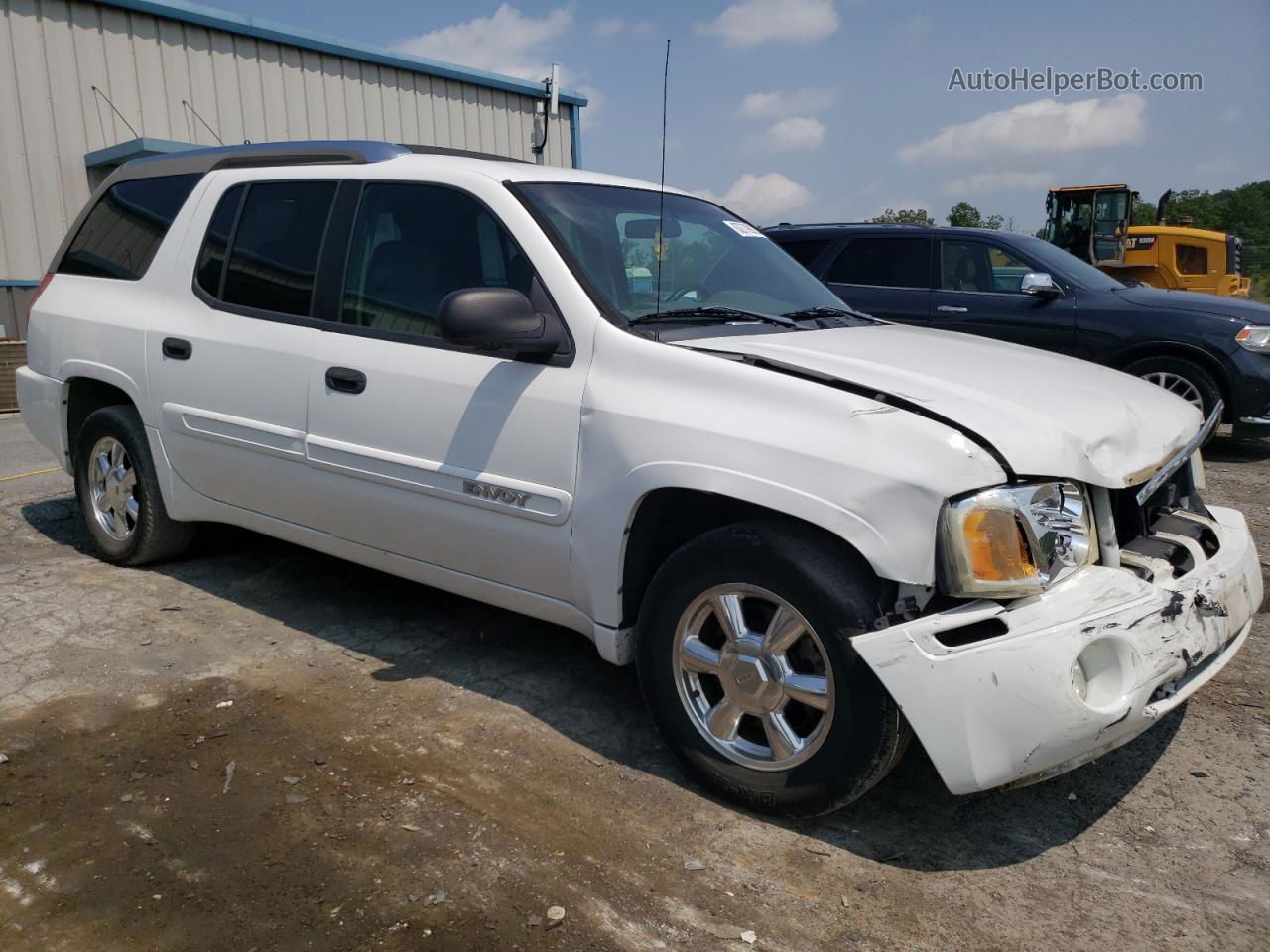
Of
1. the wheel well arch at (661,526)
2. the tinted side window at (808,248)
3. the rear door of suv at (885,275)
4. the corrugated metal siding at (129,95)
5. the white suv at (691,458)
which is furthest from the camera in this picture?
the corrugated metal siding at (129,95)

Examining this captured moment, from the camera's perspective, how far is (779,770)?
9.18 ft

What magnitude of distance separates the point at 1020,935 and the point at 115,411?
4192 millimetres

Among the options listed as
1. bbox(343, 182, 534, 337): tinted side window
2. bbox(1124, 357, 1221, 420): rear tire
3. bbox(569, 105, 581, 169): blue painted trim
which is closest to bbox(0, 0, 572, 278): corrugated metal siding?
bbox(569, 105, 581, 169): blue painted trim

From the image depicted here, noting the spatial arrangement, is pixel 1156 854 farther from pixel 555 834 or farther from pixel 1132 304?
pixel 1132 304

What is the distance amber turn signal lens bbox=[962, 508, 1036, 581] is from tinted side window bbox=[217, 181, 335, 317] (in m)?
2.57

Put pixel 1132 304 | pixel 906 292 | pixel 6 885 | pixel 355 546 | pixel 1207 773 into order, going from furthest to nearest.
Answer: pixel 906 292
pixel 1132 304
pixel 355 546
pixel 1207 773
pixel 6 885

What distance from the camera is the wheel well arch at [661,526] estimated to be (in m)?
3.02

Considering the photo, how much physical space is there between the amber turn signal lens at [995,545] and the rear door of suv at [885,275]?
617 centimetres

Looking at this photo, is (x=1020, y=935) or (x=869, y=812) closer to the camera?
(x=1020, y=935)

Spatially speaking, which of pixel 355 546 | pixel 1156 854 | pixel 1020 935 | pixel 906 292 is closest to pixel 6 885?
pixel 355 546

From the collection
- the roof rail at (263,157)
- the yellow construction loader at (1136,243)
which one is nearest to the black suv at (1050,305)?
the roof rail at (263,157)

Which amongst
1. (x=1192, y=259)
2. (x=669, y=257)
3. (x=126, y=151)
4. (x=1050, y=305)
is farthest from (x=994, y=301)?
(x=1192, y=259)

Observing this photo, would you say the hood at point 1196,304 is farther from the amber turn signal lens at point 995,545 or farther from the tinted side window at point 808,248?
the amber turn signal lens at point 995,545

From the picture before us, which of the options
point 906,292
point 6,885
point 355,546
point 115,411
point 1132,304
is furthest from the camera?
point 906,292
